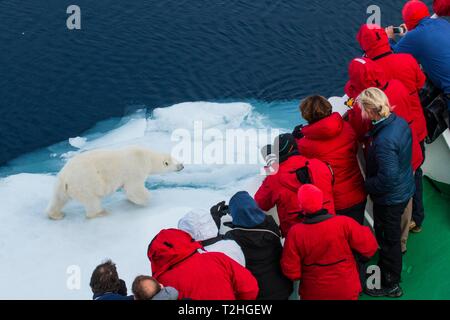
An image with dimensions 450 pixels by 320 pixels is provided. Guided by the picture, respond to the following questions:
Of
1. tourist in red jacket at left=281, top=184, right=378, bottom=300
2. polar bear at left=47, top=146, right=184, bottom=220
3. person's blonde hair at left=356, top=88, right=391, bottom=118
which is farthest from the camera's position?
polar bear at left=47, top=146, right=184, bottom=220

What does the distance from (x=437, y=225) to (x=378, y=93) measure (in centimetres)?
186

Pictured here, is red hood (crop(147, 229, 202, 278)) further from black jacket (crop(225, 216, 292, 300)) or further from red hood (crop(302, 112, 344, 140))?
red hood (crop(302, 112, 344, 140))

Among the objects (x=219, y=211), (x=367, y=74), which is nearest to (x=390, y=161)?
(x=367, y=74)

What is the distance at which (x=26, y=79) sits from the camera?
834 cm

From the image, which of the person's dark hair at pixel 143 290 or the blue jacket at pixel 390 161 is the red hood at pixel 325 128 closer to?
the blue jacket at pixel 390 161

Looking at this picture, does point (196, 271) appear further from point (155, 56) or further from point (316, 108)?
point (155, 56)

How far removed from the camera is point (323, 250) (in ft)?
12.2

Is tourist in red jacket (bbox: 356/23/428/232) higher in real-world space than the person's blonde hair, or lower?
higher

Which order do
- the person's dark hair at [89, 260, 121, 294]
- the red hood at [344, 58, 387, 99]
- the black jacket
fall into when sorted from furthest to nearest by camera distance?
the red hood at [344, 58, 387, 99], the black jacket, the person's dark hair at [89, 260, 121, 294]

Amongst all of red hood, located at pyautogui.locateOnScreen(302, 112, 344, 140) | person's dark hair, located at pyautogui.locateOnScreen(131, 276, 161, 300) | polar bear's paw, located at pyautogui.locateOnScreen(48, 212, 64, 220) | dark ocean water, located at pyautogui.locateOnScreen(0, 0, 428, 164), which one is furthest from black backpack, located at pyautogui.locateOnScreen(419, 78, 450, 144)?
polar bear's paw, located at pyautogui.locateOnScreen(48, 212, 64, 220)

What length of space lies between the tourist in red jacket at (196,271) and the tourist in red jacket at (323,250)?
1.20 feet

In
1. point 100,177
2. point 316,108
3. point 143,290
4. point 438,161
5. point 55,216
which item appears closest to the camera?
point 143,290

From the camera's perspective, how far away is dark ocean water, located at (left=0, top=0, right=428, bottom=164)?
796 cm

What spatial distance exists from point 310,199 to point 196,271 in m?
0.84
